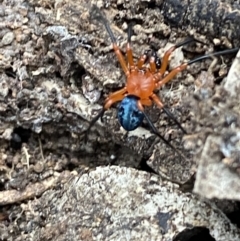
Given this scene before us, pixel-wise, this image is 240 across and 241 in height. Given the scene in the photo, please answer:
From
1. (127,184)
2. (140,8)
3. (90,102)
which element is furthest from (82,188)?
(140,8)

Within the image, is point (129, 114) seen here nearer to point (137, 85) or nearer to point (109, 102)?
point (109, 102)

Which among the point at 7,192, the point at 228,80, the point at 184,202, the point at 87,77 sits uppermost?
the point at 87,77

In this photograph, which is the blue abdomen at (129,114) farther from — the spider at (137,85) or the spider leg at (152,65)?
the spider leg at (152,65)

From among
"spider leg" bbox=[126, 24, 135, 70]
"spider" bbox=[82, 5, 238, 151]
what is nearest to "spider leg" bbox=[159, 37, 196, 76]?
"spider" bbox=[82, 5, 238, 151]

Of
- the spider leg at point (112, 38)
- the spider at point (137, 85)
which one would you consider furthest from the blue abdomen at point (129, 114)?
the spider leg at point (112, 38)

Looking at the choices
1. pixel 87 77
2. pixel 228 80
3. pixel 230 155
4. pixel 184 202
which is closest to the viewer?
pixel 230 155

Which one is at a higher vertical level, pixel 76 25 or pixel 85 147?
pixel 76 25

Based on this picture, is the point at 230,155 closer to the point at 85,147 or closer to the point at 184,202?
the point at 184,202
